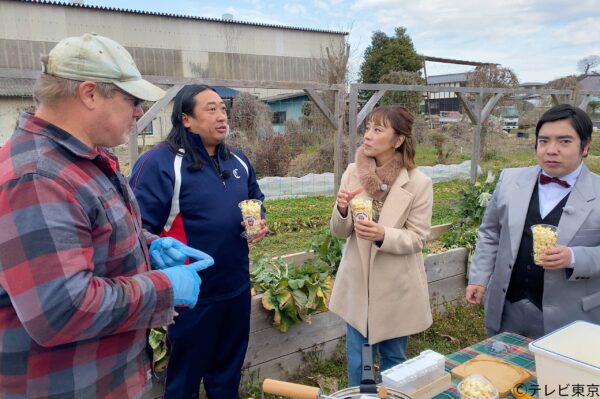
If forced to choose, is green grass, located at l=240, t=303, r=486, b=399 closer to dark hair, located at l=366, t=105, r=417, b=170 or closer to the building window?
dark hair, located at l=366, t=105, r=417, b=170

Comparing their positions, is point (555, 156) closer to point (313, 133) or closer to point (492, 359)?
point (492, 359)

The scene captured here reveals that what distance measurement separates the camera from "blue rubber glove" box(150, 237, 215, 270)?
1750 millimetres

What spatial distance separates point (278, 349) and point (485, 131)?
37.0 feet

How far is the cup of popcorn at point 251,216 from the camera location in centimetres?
226

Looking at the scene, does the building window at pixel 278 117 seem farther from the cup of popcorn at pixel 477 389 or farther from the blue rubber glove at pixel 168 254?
the cup of popcorn at pixel 477 389

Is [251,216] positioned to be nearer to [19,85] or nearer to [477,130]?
[477,130]

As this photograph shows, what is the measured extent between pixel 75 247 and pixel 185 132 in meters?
1.21

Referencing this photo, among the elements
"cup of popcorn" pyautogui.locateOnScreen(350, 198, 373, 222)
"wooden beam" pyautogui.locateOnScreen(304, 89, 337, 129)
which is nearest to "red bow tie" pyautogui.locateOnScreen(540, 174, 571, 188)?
"cup of popcorn" pyautogui.locateOnScreen(350, 198, 373, 222)

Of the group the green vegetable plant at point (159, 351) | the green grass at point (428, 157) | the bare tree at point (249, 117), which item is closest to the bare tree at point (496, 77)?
the green grass at point (428, 157)

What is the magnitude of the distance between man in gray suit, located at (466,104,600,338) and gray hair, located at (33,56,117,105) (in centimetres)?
188

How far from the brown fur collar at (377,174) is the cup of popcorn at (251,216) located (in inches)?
23.4

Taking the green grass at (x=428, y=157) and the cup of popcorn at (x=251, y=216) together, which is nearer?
the cup of popcorn at (x=251, y=216)

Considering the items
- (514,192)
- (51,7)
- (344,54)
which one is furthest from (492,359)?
(51,7)

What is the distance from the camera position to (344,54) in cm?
1102
